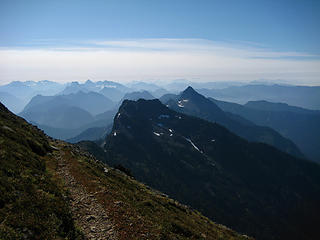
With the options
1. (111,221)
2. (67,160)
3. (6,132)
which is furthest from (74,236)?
(6,132)

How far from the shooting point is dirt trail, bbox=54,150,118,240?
17252mm

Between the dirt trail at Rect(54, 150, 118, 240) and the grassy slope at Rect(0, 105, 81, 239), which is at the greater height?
the grassy slope at Rect(0, 105, 81, 239)

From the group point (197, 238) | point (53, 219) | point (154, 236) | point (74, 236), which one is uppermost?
point (53, 219)

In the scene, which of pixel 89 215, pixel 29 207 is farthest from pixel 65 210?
pixel 29 207

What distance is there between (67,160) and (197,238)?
26058 mm

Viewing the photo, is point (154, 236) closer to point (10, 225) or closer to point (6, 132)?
point (10, 225)

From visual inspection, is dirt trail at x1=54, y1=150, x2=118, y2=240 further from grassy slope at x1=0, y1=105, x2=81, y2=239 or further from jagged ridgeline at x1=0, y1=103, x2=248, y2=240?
grassy slope at x1=0, y1=105, x2=81, y2=239

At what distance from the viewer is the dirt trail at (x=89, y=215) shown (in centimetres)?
1725

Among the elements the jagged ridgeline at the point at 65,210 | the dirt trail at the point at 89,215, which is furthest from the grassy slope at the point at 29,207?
the dirt trail at the point at 89,215

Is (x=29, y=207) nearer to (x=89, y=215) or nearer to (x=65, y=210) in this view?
(x=65, y=210)

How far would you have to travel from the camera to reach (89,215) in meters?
19.6

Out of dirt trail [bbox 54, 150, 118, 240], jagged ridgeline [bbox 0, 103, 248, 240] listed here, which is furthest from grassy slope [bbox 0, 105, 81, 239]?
dirt trail [bbox 54, 150, 118, 240]

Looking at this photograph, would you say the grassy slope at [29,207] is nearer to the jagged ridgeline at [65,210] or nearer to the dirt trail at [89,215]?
the jagged ridgeline at [65,210]

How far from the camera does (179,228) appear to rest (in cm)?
2284
